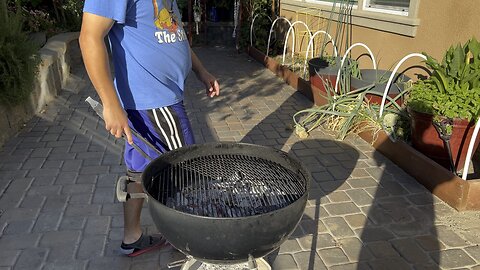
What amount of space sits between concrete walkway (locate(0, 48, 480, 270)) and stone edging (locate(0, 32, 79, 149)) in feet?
0.42

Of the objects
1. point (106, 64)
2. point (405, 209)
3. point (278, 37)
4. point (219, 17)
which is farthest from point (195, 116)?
point (219, 17)

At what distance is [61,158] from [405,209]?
10.2 feet

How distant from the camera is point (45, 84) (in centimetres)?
546

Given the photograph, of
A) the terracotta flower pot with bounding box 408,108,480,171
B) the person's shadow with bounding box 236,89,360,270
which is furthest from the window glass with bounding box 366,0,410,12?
the terracotta flower pot with bounding box 408,108,480,171

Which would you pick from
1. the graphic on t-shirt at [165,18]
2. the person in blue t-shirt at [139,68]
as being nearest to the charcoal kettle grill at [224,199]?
the person in blue t-shirt at [139,68]

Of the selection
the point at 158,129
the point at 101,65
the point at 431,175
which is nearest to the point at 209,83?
the point at 158,129

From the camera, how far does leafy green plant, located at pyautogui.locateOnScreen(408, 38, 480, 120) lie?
330 cm

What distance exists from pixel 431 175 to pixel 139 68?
2.51 metres

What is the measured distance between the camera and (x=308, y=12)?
7.75m

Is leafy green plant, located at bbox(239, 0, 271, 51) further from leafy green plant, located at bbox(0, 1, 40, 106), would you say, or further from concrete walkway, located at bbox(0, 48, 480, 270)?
leafy green plant, located at bbox(0, 1, 40, 106)

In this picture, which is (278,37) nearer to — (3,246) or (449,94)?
A: (449,94)

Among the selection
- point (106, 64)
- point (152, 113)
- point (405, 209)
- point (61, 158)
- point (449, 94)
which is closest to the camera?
point (106, 64)

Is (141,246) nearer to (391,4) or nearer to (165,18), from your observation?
(165,18)

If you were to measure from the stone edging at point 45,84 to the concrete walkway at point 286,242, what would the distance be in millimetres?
128
